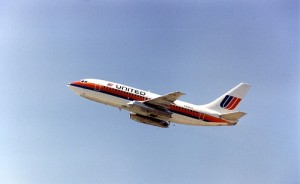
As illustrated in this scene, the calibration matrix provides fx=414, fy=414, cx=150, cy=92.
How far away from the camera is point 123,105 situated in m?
61.2

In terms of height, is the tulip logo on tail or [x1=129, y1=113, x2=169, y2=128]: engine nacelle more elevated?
the tulip logo on tail

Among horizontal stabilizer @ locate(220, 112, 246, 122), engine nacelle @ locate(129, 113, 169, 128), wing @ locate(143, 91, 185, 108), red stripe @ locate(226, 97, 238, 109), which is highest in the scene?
red stripe @ locate(226, 97, 238, 109)

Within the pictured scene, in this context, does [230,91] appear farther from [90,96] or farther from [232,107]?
[90,96]

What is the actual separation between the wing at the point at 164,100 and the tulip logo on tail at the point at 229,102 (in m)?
9.36

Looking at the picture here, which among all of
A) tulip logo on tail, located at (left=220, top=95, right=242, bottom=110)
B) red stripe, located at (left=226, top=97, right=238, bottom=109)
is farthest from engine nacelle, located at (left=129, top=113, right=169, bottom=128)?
red stripe, located at (left=226, top=97, right=238, bottom=109)

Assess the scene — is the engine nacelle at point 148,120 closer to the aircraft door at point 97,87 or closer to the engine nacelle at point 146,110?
the engine nacelle at point 146,110

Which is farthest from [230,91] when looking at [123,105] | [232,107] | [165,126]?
[123,105]

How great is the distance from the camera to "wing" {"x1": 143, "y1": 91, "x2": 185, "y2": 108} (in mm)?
57516

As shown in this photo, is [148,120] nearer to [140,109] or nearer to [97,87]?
[140,109]

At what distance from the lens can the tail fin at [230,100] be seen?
64000mm

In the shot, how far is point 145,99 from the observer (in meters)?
61.9

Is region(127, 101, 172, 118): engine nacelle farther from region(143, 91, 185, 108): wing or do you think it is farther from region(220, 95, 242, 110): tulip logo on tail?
region(220, 95, 242, 110): tulip logo on tail

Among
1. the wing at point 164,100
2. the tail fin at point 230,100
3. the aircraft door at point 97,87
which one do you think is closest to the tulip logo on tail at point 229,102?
the tail fin at point 230,100

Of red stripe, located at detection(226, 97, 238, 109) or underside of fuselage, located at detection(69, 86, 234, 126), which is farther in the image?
red stripe, located at detection(226, 97, 238, 109)
